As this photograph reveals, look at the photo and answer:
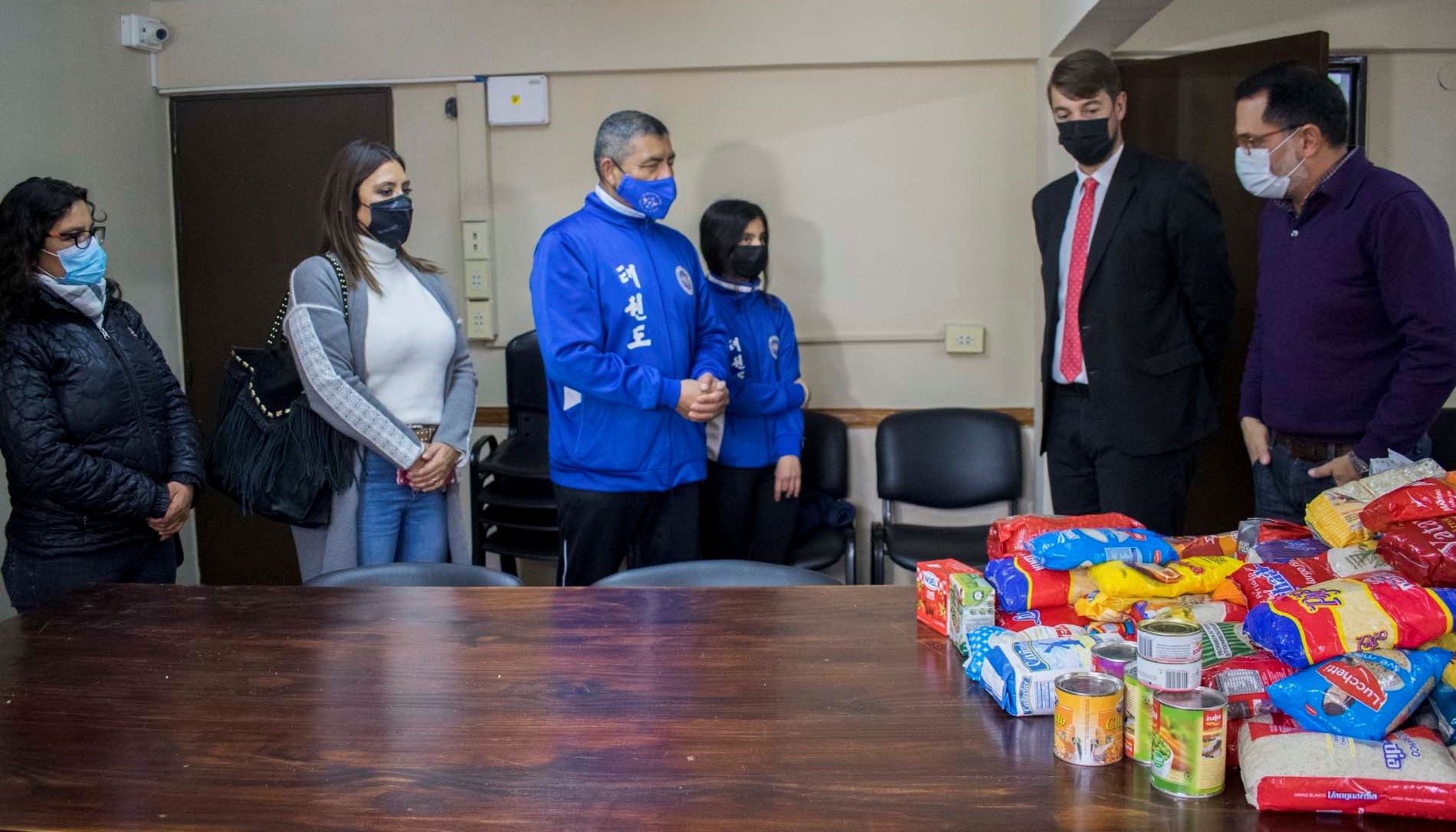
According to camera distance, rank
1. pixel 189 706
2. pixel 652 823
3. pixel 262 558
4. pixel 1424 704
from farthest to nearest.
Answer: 1. pixel 262 558
2. pixel 189 706
3. pixel 1424 704
4. pixel 652 823

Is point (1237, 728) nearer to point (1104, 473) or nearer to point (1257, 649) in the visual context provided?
point (1257, 649)

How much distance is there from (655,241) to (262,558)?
231 cm

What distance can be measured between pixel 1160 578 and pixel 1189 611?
69mm

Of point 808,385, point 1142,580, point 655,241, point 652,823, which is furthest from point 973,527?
point 652,823

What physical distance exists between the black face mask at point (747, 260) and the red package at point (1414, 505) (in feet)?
7.16

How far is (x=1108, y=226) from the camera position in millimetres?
3117

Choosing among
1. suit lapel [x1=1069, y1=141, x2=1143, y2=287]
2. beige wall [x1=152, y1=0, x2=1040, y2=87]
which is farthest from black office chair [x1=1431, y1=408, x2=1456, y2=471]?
beige wall [x1=152, y1=0, x2=1040, y2=87]

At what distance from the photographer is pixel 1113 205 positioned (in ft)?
10.3

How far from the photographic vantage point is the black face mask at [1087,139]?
123 inches

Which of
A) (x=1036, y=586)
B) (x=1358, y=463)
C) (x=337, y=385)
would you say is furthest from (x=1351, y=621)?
(x=337, y=385)

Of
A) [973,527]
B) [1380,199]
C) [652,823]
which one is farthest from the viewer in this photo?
[973,527]

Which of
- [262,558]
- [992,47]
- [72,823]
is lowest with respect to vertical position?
[262,558]

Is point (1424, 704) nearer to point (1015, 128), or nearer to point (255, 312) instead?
point (1015, 128)

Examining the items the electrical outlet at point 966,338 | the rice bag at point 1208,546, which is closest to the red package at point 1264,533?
the rice bag at point 1208,546
